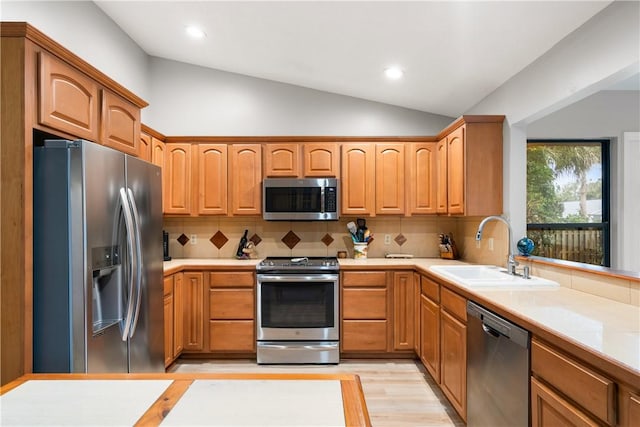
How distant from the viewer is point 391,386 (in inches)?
105

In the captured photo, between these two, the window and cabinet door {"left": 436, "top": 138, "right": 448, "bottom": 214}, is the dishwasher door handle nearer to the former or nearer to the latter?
cabinet door {"left": 436, "top": 138, "right": 448, "bottom": 214}

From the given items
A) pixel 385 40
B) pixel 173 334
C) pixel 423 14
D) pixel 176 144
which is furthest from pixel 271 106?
pixel 173 334

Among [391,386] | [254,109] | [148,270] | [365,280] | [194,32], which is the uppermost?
[194,32]

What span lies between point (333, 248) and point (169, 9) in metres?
2.60

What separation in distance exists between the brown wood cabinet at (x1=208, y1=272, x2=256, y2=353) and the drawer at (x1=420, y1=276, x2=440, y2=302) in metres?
1.50

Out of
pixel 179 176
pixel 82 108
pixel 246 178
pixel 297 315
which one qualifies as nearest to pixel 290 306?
pixel 297 315

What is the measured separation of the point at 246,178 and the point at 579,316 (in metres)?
2.84

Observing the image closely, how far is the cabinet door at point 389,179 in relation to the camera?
3475mm

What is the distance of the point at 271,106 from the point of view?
12.1 feet

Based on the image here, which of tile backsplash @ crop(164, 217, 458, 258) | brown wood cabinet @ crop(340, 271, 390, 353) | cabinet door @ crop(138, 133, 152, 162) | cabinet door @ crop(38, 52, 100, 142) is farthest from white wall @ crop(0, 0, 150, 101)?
brown wood cabinet @ crop(340, 271, 390, 353)

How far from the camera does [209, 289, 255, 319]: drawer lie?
311 cm

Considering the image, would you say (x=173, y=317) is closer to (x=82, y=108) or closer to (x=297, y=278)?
(x=297, y=278)

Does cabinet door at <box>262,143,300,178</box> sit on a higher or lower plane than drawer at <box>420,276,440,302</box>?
higher

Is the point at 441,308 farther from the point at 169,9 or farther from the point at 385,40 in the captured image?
the point at 169,9
